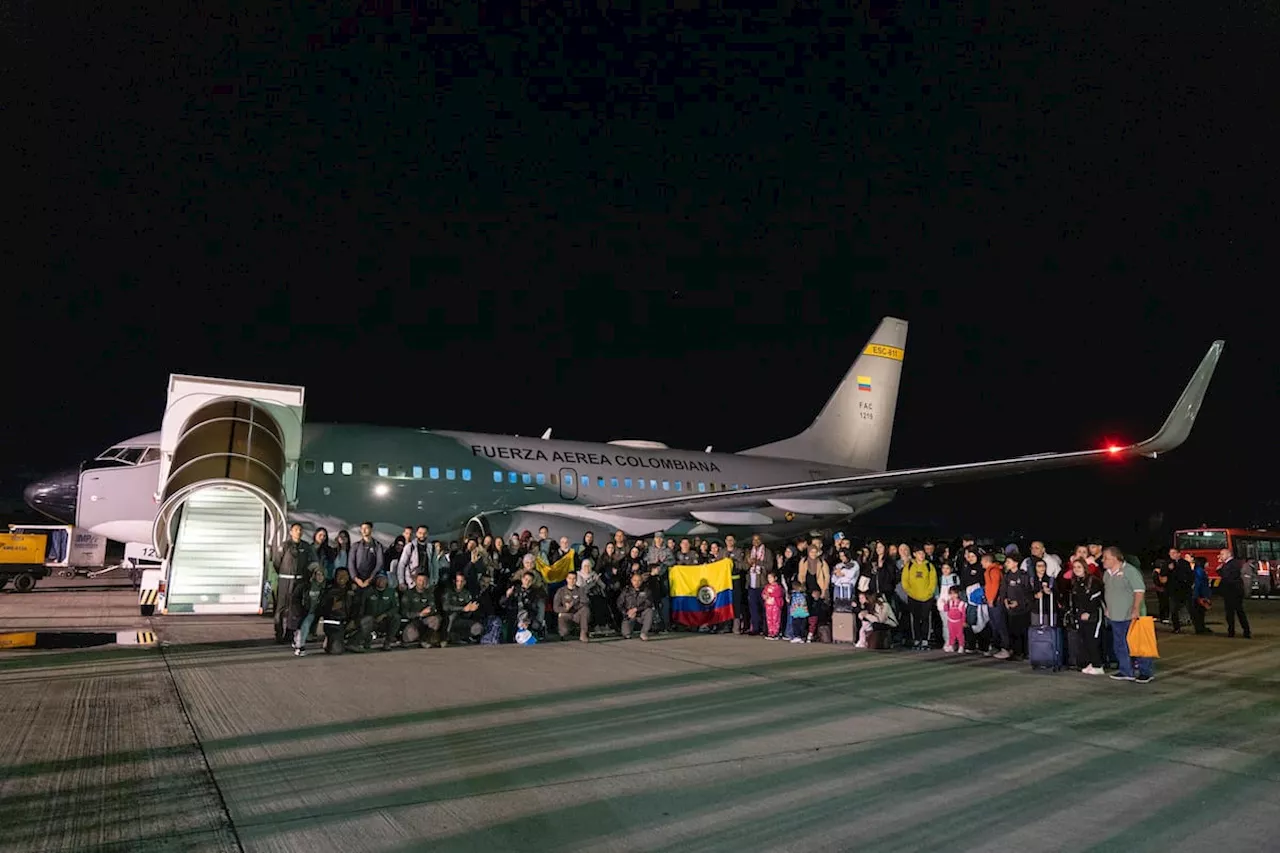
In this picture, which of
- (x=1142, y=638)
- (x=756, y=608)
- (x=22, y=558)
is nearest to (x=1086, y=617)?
(x=1142, y=638)

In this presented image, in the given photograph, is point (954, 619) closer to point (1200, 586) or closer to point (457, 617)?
point (1200, 586)

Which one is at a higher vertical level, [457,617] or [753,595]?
[753,595]

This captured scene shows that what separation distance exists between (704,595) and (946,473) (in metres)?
8.19

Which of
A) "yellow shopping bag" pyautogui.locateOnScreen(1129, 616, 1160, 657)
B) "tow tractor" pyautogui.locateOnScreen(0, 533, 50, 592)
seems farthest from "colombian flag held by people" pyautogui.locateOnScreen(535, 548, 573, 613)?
"tow tractor" pyautogui.locateOnScreen(0, 533, 50, 592)

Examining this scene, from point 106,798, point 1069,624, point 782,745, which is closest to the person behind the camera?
point 106,798

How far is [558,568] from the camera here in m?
14.3

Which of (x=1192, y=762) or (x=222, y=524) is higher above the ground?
(x=222, y=524)

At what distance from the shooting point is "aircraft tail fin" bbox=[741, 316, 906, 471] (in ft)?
92.6

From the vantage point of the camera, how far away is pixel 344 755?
216 inches

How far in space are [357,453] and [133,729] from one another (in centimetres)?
1142

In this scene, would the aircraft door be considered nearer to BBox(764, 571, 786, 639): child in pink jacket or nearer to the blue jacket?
BBox(764, 571, 786, 639): child in pink jacket

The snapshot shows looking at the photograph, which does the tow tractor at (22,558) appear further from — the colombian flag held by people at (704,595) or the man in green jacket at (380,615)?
the colombian flag held by people at (704,595)

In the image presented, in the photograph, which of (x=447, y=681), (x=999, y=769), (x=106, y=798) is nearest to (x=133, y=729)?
(x=106, y=798)

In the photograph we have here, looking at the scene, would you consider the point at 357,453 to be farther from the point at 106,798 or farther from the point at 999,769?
the point at 999,769
